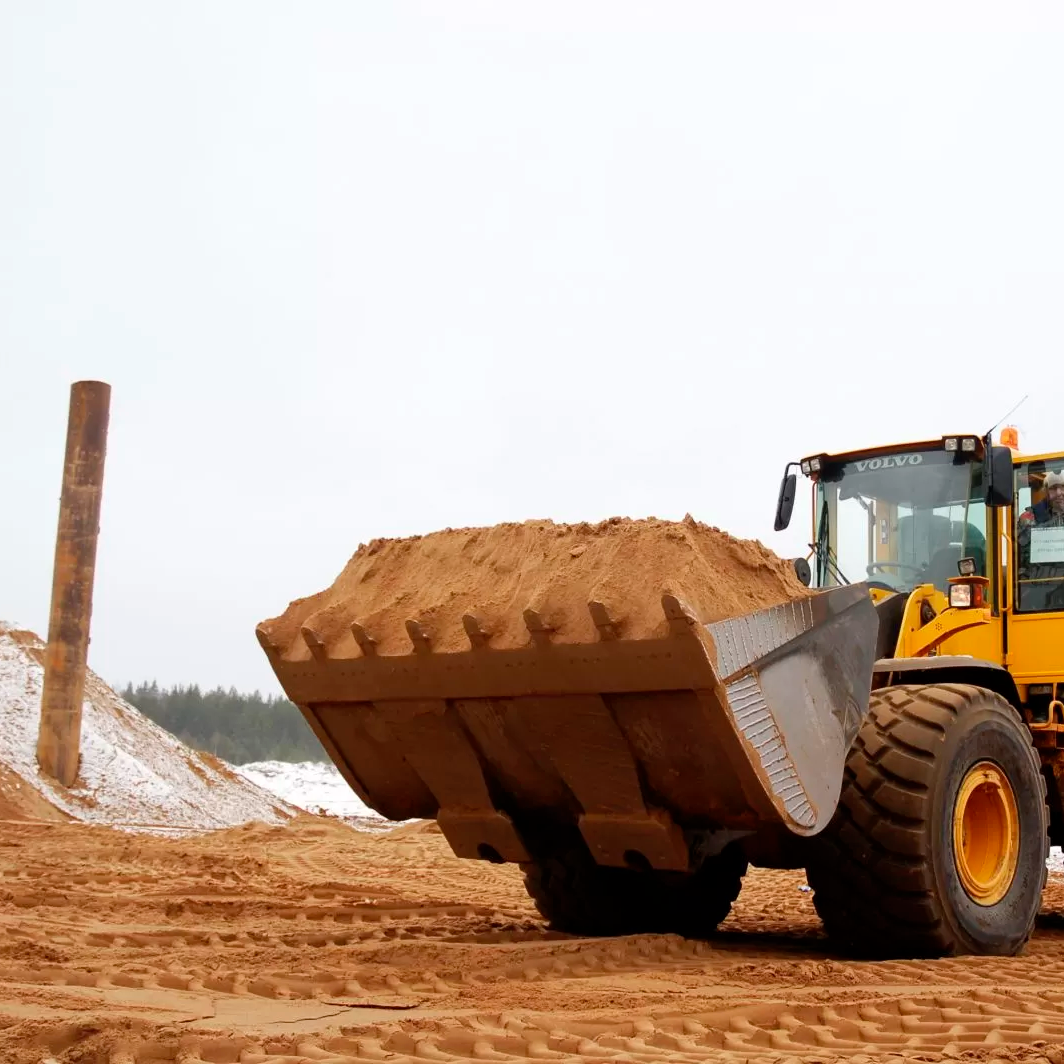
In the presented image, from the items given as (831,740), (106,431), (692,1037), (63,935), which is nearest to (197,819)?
(106,431)

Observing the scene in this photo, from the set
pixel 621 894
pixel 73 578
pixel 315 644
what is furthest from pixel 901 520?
pixel 73 578

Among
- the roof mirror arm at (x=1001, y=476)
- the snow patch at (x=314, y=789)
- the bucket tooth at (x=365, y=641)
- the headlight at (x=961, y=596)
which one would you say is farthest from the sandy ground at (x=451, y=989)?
the snow patch at (x=314, y=789)

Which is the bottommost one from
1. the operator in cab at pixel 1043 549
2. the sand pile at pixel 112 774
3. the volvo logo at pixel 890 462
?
the sand pile at pixel 112 774

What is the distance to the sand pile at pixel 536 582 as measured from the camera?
5059 mm

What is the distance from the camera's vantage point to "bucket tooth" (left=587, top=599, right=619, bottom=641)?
4.96 meters

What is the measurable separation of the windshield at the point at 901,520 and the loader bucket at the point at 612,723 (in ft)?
5.77

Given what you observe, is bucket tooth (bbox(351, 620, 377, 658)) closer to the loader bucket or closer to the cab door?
the loader bucket

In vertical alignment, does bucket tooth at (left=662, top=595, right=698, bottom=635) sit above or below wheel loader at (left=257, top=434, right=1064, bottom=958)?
above

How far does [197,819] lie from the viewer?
17.5 meters

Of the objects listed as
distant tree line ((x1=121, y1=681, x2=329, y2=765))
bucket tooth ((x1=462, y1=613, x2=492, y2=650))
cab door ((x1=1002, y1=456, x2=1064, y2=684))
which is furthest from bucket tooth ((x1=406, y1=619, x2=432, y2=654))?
distant tree line ((x1=121, y1=681, x2=329, y2=765))

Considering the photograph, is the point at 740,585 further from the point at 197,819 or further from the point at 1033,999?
the point at 197,819

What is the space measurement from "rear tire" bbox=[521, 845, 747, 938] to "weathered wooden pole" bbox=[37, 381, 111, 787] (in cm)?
1187

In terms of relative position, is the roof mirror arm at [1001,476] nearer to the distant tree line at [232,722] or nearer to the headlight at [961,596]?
the headlight at [961,596]

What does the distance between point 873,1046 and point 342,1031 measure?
140 centimetres
